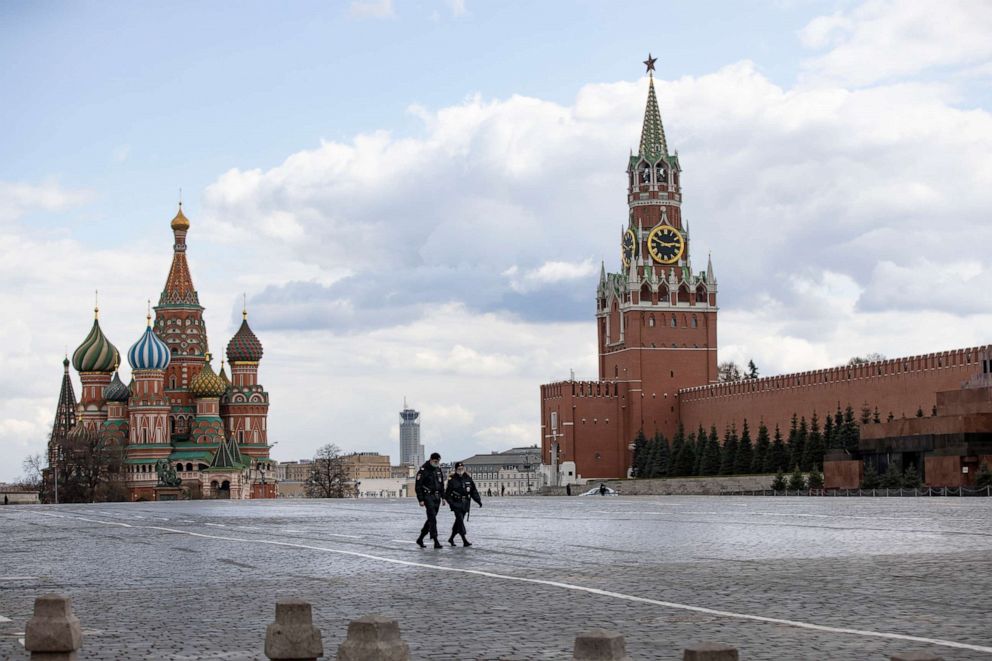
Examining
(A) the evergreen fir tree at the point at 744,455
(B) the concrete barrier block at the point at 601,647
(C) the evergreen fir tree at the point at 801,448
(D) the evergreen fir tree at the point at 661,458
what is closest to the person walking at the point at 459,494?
(B) the concrete barrier block at the point at 601,647

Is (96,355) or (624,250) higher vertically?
(624,250)

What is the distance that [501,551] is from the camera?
14.1 meters

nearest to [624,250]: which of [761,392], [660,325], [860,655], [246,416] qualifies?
[660,325]

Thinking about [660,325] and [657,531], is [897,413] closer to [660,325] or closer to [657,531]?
[660,325]

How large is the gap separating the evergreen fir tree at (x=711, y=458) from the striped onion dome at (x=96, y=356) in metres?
38.9

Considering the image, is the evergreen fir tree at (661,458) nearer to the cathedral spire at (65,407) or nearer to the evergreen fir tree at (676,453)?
the evergreen fir tree at (676,453)

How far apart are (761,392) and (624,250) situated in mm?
19620

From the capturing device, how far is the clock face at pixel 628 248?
9019 centimetres

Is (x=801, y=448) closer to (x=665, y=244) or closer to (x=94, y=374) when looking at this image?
(x=665, y=244)

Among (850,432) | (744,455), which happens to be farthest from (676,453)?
(850,432)

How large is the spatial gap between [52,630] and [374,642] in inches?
57.3

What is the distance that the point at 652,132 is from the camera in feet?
305

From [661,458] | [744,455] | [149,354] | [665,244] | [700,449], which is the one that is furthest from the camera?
[665,244]

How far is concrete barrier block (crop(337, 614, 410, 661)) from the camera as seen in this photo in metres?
4.16
